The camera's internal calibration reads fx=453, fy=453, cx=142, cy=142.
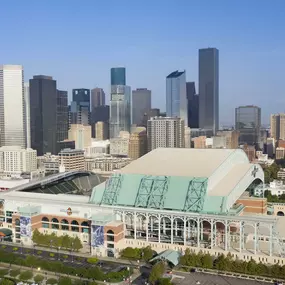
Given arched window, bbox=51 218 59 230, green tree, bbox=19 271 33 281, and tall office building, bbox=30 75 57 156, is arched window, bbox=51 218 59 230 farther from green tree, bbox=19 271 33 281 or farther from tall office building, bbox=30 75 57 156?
tall office building, bbox=30 75 57 156

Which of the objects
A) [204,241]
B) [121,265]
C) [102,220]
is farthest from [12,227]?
[204,241]

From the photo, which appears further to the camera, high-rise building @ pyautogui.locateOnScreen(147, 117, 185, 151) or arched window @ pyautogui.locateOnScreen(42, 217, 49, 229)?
high-rise building @ pyautogui.locateOnScreen(147, 117, 185, 151)

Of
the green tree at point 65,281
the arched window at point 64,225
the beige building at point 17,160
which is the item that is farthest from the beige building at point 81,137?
the green tree at point 65,281

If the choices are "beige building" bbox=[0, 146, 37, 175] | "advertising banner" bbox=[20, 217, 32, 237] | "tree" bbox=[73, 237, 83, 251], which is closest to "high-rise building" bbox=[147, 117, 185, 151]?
"beige building" bbox=[0, 146, 37, 175]

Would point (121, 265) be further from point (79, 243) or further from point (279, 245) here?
point (279, 245)

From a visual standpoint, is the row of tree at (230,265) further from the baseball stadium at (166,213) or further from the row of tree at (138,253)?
the row of tree at (138,253)

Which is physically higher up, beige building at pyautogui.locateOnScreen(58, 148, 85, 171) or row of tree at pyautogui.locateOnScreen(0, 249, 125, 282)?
beige building at pyautogui.locateOnScreen(58, 148, 85, 171)

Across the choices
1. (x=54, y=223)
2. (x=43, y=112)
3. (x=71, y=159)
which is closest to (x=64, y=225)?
(x=54, y=223)
